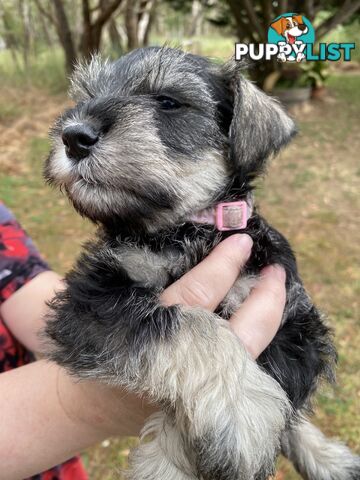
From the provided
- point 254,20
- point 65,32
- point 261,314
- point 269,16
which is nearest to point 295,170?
point 254,20

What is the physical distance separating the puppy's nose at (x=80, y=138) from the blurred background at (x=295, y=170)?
104 centimetres

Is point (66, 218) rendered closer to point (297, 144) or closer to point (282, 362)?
point (297, 144)

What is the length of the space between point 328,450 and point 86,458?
2427mm

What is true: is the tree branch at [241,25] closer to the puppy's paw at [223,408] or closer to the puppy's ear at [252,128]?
the puppy's ear at [252,128]

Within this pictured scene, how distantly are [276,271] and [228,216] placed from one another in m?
0.33

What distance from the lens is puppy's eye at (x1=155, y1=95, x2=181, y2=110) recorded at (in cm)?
223

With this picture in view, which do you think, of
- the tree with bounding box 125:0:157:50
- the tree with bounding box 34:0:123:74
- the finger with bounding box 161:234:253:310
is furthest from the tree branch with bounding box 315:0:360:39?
the finger with bounding box 161:234:253:310

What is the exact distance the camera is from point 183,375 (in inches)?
65.7

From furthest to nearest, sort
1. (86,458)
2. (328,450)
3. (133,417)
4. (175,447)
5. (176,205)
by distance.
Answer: (86,458) < (328,450) < (176,205) < (133,417) < (175,447)

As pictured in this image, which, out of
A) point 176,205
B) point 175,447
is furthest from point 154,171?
point 175,447

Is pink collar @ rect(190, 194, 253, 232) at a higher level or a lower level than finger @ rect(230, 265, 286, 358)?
higher

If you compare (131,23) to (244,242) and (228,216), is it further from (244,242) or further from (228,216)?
(244,242)

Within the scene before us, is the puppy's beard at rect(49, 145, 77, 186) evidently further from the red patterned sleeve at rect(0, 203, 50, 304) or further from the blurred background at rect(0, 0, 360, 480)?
the blurred background at rect(0, 0, 360, 480)

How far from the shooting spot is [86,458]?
4.29m
